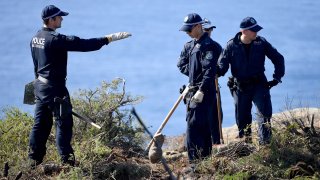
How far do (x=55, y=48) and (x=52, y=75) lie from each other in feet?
1.38

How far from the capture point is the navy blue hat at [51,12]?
570 inches

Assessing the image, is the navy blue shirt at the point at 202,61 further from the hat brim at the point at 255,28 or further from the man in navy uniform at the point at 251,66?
the hat brim at the point at 255,28

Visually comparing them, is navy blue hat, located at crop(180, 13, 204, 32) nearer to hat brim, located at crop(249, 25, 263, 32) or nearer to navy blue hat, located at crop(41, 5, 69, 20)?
hat brim, located at crop(249, 25, 263, 32)

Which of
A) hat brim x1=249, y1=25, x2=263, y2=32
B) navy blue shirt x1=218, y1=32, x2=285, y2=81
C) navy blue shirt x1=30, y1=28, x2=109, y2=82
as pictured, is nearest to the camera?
navy blue shirt x1=30, y1=28, x2=109, y2=82

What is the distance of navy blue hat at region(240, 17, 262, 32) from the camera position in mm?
14977

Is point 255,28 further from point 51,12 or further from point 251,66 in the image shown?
point 51,12

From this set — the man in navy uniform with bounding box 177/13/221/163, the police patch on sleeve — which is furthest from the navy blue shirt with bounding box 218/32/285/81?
the police patch on sleeve

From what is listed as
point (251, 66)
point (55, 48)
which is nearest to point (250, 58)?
point (251, 66)

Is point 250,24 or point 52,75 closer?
point 52,75

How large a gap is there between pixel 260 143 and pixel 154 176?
1.78m

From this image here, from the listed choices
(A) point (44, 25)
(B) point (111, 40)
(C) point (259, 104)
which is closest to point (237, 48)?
(C) point (259, 104)

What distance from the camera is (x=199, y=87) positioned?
14555 millimetres

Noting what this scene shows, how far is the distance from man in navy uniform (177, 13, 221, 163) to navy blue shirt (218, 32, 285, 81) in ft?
1.87

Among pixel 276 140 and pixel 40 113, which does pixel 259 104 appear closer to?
pixel 276 140
